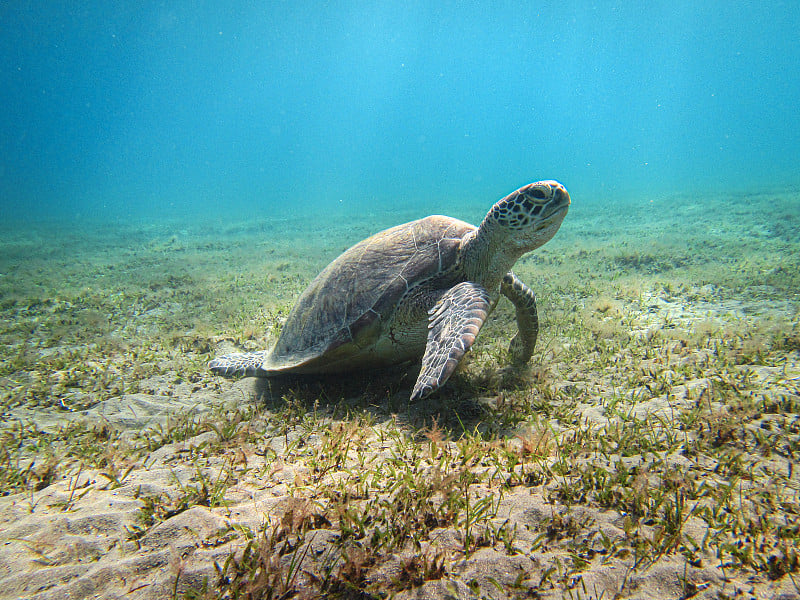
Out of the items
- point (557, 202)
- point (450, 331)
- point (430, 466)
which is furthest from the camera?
point (557, 202)

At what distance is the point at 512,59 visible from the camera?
125 m

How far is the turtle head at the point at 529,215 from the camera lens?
125 inches

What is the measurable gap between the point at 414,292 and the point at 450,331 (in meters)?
0.81

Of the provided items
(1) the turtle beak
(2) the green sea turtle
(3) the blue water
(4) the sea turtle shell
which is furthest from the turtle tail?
(3) the blue water

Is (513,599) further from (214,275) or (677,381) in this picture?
(214,275)

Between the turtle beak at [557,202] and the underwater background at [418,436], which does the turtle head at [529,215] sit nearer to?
the turtle beak at [557,202]

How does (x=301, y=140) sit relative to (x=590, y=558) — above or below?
above

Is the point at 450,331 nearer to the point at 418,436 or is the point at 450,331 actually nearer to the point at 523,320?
the point at 418,436

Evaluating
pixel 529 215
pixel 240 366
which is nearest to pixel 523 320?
pixel 529 215

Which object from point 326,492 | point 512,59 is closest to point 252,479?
point 326,492

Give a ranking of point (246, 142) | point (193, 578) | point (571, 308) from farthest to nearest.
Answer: point (246, 142) < point (571, 308) < point (193, 578)

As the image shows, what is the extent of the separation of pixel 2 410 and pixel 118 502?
2.82 metres

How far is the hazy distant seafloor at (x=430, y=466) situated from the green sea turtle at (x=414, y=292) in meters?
0.35

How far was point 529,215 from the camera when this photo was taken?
3.21 m
